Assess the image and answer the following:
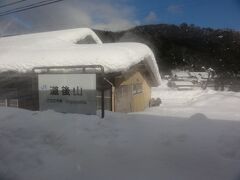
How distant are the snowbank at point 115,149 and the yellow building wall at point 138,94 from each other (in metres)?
6.00

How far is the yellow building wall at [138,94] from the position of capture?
14328 mm

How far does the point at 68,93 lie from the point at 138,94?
6.94 m

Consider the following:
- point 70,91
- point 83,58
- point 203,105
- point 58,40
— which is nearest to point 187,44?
point 203,105

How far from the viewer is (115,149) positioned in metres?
5.90

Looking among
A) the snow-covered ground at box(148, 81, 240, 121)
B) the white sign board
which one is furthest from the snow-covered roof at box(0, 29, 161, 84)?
the snow-covered ground at box(148, 81, 240, 121)

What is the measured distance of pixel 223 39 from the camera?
163ft

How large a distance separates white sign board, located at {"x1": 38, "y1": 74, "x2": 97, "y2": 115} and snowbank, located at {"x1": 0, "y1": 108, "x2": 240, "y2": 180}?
1.42m

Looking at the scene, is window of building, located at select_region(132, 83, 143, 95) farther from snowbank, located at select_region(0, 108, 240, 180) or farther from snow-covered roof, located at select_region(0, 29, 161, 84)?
snowbank, located at select_region(0, 108, 240, 180)

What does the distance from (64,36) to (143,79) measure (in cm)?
652

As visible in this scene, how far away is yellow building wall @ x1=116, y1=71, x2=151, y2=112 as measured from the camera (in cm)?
1433

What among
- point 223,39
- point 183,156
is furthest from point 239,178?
point 223,39

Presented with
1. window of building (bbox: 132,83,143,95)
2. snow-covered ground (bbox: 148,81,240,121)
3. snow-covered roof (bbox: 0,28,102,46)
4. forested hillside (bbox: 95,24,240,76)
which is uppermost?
forested hillside (bbox: 95,24,240,76)

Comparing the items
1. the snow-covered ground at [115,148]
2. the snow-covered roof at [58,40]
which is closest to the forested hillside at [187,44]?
the snow-covered roof at [58,40]

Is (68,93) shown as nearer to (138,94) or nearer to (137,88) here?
(137,88)
